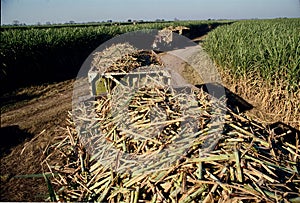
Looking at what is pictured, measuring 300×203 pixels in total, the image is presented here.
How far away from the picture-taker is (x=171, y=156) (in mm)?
1553

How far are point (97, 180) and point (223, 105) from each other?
125cm

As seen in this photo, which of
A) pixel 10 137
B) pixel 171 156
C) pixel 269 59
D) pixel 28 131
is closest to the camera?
pixel 171 156

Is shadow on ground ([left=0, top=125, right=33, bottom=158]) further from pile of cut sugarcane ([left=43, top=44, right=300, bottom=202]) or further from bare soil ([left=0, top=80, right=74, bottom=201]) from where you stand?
Answer: pile of cut sugarcane ([left=43, top=44, right=300, bottom=202])

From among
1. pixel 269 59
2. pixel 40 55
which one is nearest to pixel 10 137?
pixel 40 55

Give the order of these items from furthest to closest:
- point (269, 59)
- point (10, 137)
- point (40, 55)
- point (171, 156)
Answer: point (40, 55) → point (269, 59) → point (10, 137) → point (171, 156)

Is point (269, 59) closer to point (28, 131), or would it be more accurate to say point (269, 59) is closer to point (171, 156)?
point (171, 156)

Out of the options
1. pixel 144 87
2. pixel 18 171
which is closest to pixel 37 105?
pixel 18 171

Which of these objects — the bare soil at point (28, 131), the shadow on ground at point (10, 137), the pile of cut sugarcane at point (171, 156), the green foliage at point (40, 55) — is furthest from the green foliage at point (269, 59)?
the green foliage at point (40, 55)

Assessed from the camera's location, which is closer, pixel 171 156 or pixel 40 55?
pixel 171 156

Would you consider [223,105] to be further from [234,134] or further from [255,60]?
[255,60]

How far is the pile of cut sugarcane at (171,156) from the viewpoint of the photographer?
1.37 meters

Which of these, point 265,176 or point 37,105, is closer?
point 265,176

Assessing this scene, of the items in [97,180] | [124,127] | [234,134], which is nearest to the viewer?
[97,180]

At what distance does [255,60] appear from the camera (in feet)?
25.3
